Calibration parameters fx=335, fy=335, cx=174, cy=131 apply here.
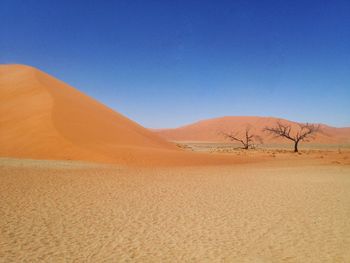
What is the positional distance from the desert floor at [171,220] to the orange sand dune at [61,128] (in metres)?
7.74

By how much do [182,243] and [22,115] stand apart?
2277 cm

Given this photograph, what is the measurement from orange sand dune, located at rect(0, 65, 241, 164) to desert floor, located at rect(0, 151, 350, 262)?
25.4ft

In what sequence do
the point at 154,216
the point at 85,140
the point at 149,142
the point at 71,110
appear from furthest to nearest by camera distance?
the point at 149,142
the point at 71,110
the point at 85,140
the point at 154,216

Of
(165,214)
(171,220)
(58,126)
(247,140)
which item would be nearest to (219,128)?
(247,140)

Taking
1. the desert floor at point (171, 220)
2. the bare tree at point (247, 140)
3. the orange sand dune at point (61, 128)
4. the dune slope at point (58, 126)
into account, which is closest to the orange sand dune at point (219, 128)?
the bare tree at point (247, 140)

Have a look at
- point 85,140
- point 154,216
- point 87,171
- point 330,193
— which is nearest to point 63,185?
point 87,171

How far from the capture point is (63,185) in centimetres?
1170

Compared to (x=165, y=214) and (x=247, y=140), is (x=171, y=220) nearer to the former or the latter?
(x=165, y=214)

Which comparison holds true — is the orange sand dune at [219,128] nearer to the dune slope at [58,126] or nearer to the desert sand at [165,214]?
the dune slope at [58,126]

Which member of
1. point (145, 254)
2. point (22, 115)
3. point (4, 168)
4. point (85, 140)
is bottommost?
point (145, 254)

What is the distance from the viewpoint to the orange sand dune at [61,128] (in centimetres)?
2108

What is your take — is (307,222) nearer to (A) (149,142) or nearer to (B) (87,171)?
(B) (87,171)

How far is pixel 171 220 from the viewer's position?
24.3 ft

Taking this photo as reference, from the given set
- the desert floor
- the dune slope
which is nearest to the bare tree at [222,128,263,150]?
the dune slope
